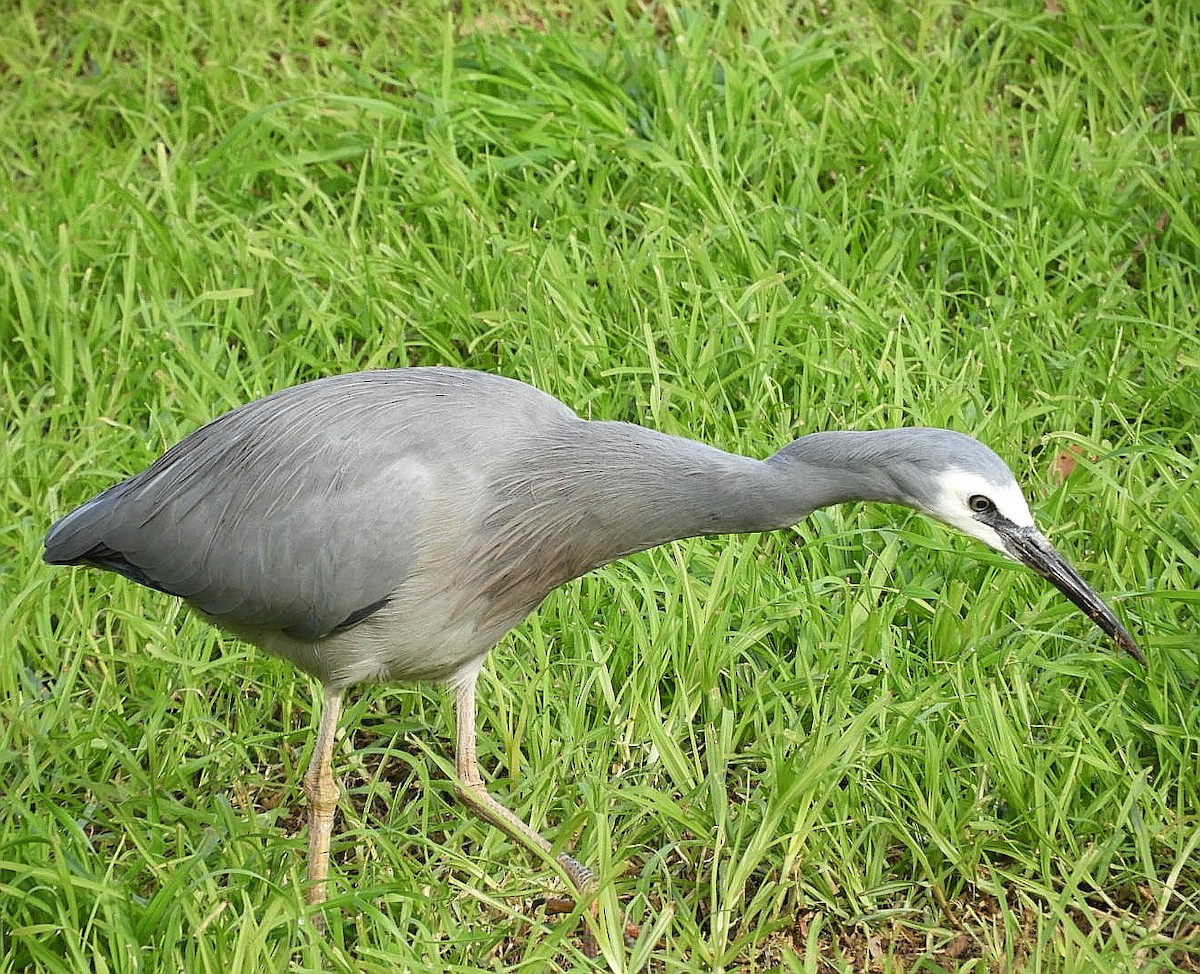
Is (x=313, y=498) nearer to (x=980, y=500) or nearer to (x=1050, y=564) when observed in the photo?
(x=980, y=500)

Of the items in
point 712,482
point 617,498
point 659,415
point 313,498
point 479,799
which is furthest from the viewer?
point 659,415

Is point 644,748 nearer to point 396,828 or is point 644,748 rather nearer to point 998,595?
point 396,828

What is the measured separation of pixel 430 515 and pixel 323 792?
71 centimetres

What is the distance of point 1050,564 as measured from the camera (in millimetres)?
2963

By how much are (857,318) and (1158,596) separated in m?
1.35

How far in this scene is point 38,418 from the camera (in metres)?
4.55

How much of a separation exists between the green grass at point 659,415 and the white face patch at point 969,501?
2.20ft

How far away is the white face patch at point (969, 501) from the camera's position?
2.84 m

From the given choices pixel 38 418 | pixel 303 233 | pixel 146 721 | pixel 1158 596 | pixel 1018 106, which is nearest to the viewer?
pixel 1158 596

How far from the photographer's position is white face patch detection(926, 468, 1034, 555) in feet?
9.32

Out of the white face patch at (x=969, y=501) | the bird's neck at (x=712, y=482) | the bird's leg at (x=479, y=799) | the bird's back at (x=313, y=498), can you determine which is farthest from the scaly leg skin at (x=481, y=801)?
the white face patch at (x=969, y=501)

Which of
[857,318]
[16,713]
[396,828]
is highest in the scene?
[857,318]

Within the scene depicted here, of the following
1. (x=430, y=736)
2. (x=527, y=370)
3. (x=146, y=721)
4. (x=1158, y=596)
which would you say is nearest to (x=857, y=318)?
(x=527, y=370)

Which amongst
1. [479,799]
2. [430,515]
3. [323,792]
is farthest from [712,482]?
[323,792]
